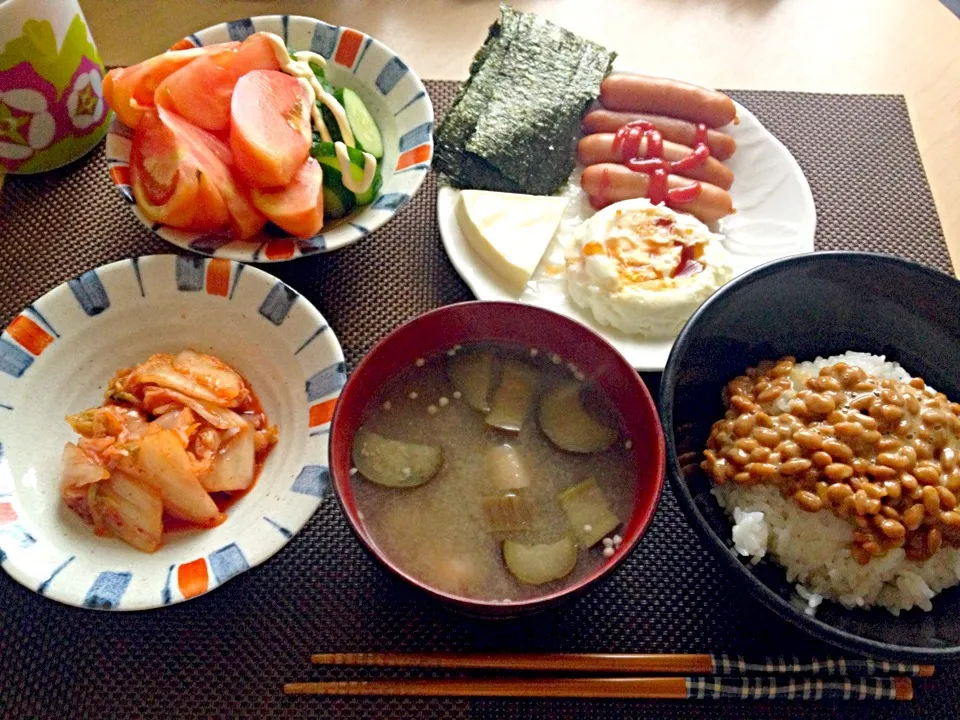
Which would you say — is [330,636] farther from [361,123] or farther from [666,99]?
[666,99]

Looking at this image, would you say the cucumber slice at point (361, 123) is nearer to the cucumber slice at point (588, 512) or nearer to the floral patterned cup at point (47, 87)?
the floral patterned cup at point (47, 87)

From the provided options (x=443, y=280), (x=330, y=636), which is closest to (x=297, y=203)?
(x=443, y=280)

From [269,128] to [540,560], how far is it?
94cm

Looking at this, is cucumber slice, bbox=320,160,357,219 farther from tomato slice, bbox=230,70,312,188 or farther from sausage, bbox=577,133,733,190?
sausage, bbox=577,133,733,190

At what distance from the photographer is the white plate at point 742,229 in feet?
4.97

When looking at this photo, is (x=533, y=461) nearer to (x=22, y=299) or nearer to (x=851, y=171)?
(x=22, y=299)

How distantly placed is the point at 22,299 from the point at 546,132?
3.97ft

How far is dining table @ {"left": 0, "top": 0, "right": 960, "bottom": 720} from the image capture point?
1147 mm

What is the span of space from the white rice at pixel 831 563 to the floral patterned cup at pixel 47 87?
1.58 meters

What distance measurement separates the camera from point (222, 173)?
1388mm

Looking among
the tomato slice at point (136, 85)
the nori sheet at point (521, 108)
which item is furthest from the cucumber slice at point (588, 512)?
the tomato slice at point (136, 85)

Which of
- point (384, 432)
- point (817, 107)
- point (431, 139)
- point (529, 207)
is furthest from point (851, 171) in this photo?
point (384, 432)

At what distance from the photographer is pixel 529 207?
1.66 meters

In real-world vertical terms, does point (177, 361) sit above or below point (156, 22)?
below
